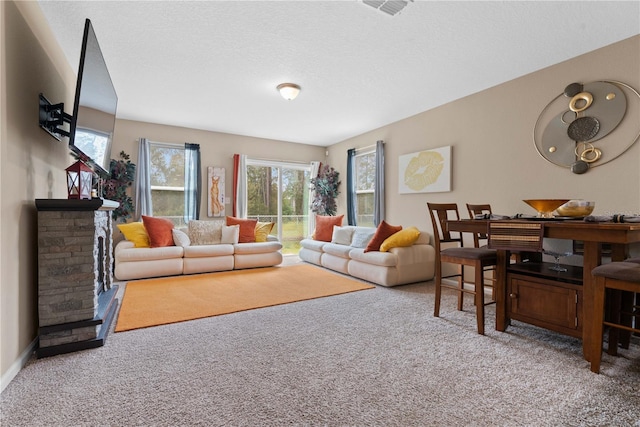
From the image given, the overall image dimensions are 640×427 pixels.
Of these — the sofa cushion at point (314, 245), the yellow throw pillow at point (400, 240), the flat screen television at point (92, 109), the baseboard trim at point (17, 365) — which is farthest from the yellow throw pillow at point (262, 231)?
the baseboard trim at point (17, 365)

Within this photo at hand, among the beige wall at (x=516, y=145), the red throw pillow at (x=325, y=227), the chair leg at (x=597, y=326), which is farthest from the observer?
the red throw pillow at (x=325, y=227)

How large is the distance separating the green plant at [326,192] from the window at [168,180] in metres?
2.68

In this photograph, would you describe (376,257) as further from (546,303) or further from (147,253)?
(147,253)

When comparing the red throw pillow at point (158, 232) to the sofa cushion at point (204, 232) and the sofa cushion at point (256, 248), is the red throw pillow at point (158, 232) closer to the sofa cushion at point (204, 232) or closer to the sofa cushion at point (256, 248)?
the sofa cushion at point (204, 232)

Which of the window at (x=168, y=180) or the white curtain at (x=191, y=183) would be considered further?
the white curtain at (x=191, y=183)

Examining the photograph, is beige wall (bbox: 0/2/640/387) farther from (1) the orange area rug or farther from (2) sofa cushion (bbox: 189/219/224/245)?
(2) sofa cushion (bbox: 189/219/224/245)

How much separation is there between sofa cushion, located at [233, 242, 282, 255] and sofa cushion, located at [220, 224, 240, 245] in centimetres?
15

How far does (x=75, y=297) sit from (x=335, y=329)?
1936 mm

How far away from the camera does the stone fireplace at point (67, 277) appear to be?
2084 mm

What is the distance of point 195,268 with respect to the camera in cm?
474

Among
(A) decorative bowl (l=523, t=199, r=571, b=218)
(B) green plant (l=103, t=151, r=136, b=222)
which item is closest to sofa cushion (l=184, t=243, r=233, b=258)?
(B) green plant (l=103, t=151, r=136, b=222)

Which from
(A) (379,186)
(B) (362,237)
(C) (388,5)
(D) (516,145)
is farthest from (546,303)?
(A) (379,186)

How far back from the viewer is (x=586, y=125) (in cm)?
300

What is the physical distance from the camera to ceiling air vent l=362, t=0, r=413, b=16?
2.30 meters
